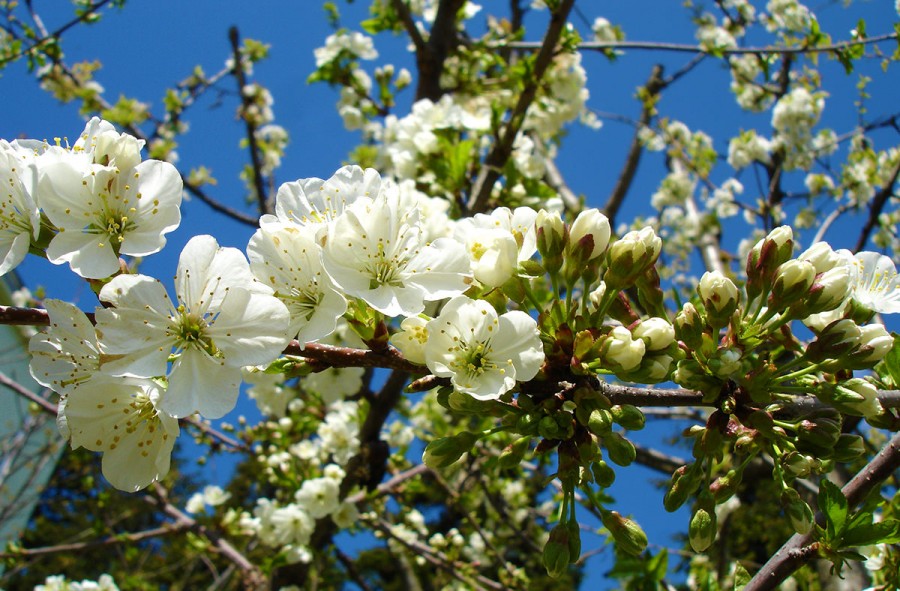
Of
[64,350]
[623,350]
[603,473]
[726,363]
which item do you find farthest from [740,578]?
[64,350]

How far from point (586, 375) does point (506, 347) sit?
0.17m

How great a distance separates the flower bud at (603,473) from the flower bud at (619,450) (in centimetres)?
7

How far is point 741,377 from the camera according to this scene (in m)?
1.26

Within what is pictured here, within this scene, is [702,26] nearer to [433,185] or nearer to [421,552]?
[433,185]

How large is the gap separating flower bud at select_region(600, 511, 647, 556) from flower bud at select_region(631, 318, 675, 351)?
438 mm

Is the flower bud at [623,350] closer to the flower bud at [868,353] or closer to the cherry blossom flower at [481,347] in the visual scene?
the cherry blossom flower at [481,347]

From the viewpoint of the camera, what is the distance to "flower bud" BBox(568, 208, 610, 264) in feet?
4.49

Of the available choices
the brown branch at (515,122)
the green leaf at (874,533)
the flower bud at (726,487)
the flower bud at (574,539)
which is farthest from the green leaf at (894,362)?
the brown branch at (515,122)

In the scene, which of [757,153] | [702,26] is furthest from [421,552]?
[702,26]

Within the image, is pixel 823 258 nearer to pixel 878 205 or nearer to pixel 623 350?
pixel 623 350

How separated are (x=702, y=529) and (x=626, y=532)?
0.16 metres

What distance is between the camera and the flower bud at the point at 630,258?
133cm

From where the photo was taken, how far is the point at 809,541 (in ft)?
4.80

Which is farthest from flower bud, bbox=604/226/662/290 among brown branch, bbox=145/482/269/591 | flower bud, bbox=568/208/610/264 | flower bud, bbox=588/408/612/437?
brown branch, bbox=145/482/269/591
